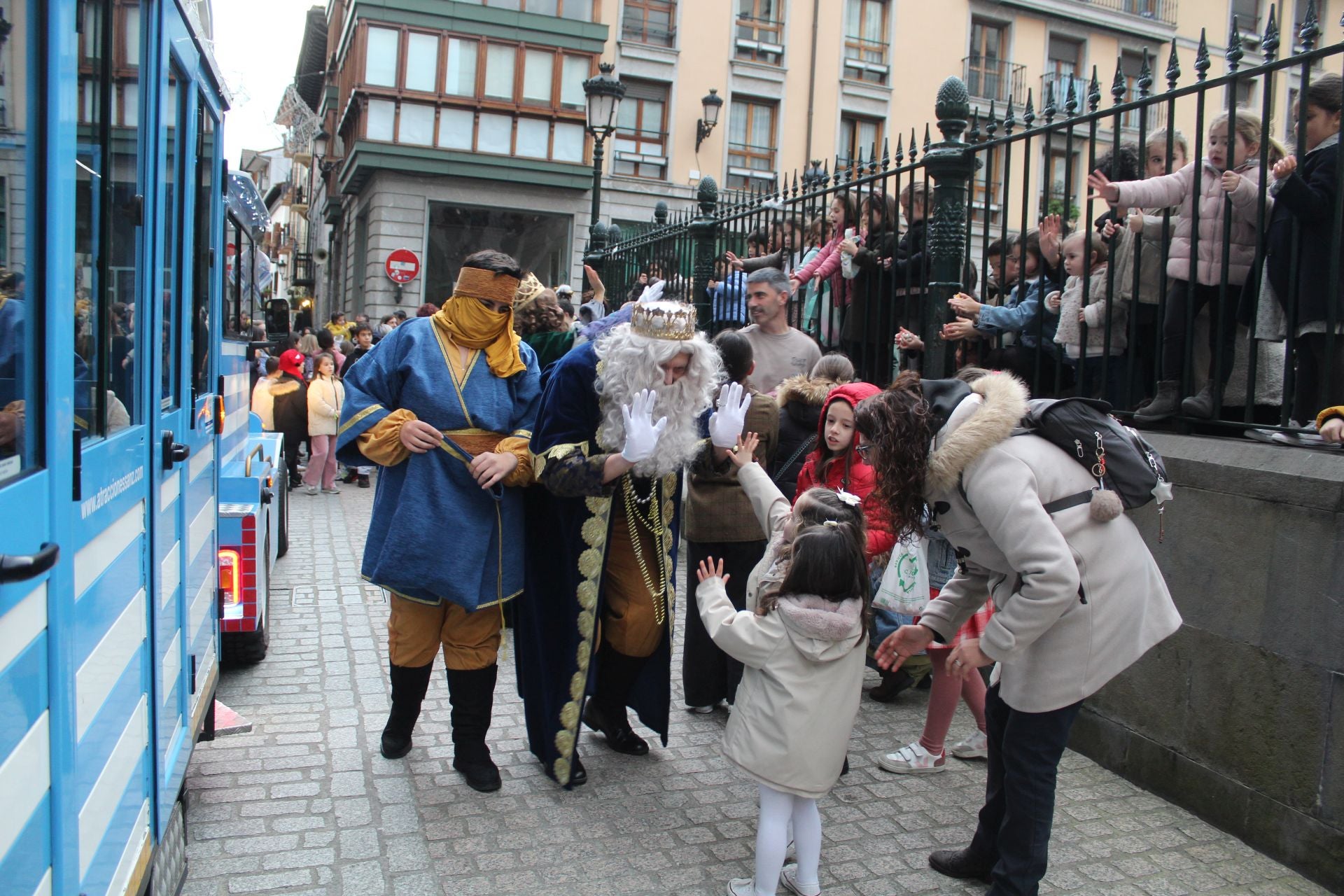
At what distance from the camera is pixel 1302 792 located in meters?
3.60

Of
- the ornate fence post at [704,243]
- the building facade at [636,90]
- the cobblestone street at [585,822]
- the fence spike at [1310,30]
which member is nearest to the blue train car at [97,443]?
the cobblestone street at [585,822]

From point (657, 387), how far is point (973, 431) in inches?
53.4

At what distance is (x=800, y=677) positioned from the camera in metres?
3.26

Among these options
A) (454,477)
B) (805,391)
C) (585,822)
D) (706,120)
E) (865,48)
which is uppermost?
(865,48)

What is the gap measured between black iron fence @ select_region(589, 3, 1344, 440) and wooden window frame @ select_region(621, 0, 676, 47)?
68.2 feet

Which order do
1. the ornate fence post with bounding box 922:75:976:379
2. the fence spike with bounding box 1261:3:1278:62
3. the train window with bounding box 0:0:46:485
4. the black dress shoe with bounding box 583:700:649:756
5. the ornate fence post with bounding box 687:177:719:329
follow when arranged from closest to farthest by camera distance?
1. the train window with bounding box 0:0:46:485
2. the fence spike with bounding box 1261:3:1278:62
3. the black dress shoe with bounding box 583:700:649:756
4. the ornate fence post with bounding box 922:75:976:379
5. the ornate fence post with bounding box 687:177:719:329

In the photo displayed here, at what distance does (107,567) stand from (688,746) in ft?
9.41

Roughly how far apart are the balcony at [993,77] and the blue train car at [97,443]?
2926 centimetres

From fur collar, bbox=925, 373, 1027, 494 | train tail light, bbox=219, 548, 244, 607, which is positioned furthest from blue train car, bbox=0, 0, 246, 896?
fur collar, bbox=925, 373, 1027, 494

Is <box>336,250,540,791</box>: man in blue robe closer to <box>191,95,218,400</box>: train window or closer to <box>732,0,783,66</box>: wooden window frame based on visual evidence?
<box>191,95,218,400</box>: train window

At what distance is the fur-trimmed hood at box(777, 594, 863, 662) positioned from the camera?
3193 millimetres

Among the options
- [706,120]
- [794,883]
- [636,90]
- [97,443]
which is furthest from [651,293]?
[636,90]

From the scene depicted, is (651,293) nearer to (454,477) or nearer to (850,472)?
(850,472)

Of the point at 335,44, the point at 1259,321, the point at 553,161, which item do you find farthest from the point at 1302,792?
the point at 335,44
